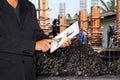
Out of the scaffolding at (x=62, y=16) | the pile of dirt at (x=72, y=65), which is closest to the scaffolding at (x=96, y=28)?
the scaffolding at (x=62, y=16)

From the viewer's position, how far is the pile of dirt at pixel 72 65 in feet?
8.36

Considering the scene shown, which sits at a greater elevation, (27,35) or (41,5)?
(41,5)

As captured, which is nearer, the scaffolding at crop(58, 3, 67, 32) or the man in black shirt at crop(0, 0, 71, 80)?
the man in black shirt at crop(0, 0, 71, 80)

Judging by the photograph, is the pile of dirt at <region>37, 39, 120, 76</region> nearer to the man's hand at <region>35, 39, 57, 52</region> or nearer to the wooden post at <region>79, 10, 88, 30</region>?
the man's hand at <region>35, 39, 57, 52</region>

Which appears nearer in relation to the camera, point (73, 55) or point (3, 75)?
point (3, 75)

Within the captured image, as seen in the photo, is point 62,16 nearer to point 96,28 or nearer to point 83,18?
point 83,18

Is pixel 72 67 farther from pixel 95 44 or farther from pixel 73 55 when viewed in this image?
pixel 95 44

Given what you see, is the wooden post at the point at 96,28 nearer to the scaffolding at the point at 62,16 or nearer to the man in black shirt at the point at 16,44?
the scaffolding at the point at 62,16

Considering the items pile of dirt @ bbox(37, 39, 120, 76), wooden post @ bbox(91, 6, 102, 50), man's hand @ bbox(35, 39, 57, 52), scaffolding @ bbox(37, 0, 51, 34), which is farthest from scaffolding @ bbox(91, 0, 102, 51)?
man's hand @ bbox(35, 39, 57, 52)

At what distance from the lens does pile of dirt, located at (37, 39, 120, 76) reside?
2.55 m

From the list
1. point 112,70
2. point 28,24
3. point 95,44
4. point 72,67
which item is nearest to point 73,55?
point 72,67

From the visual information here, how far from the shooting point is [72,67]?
257 centimetres

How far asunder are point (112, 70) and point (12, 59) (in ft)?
4.11

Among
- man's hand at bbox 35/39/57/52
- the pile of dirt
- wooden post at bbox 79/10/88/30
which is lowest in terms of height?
the pile of dirt
